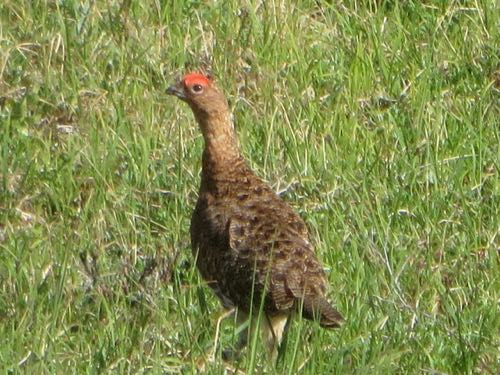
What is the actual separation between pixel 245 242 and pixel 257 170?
1321mm

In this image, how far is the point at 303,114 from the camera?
8.07 metres

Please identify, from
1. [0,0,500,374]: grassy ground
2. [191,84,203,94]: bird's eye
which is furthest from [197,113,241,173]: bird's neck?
[0,0,500,374]: grassy ground

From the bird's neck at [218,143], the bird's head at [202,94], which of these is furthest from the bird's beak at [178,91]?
the bird's neck at [218,143]

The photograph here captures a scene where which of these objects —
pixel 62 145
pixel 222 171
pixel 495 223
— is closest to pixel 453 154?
pixel 495 223

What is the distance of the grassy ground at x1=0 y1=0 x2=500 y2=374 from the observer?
19.6 ft

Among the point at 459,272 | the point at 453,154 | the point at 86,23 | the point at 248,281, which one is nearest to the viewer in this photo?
the point at 248,281

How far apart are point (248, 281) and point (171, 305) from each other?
1.55 feet

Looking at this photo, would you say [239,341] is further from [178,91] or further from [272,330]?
[178,91]

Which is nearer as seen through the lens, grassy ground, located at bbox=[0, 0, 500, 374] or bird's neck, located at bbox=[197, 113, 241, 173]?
grassy ground, located at bbox=[0, 0, 500, 374]

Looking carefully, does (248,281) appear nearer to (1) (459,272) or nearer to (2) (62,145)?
(1) (459,272)

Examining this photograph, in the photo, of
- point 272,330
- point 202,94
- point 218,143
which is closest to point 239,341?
point 272,330

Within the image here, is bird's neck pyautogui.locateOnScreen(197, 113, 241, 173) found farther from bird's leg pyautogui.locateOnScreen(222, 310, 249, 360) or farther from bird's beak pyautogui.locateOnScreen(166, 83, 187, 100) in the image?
bird's leg pyautogui.locateOnScreen(222, 310, 249, 360)

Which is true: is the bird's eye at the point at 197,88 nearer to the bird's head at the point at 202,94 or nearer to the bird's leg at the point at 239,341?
the bird's head at the point at 202,94

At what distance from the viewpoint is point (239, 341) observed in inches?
247
